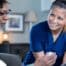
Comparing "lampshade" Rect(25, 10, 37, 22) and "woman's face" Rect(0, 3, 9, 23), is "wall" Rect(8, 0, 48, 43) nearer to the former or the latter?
"lampshade" Rect(25, 10, 37, 22)

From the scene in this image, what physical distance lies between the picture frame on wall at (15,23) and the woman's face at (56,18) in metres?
3.11

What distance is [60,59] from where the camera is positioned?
1.73m

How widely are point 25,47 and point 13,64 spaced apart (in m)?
3.31

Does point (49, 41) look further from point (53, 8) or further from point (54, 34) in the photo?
point (53, 8)

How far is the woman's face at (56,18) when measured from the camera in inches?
65.7

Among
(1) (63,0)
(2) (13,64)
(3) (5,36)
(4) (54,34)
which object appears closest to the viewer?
(2) (13,64)

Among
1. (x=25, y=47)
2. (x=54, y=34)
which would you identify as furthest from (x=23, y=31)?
(x=54, y=34)

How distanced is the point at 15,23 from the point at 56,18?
3133 millimetres

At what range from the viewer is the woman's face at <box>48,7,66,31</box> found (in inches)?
65.7

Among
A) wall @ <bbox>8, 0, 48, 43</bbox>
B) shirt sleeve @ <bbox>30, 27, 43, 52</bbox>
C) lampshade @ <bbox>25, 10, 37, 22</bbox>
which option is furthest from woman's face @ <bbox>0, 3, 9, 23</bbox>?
wall @ <bbox>8, 0, 48, 43</bbox>

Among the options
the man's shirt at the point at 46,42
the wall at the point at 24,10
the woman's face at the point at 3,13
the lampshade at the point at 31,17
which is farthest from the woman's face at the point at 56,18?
the wall at the point at 24,10

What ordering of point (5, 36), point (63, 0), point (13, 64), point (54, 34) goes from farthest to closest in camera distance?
point (5, 36), point (54, 34), point (63, 0), point (13, 64)

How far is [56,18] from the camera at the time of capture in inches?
66.9

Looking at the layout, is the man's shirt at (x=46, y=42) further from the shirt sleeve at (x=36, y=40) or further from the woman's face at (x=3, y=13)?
the woman's face at (x=3, y=13)
